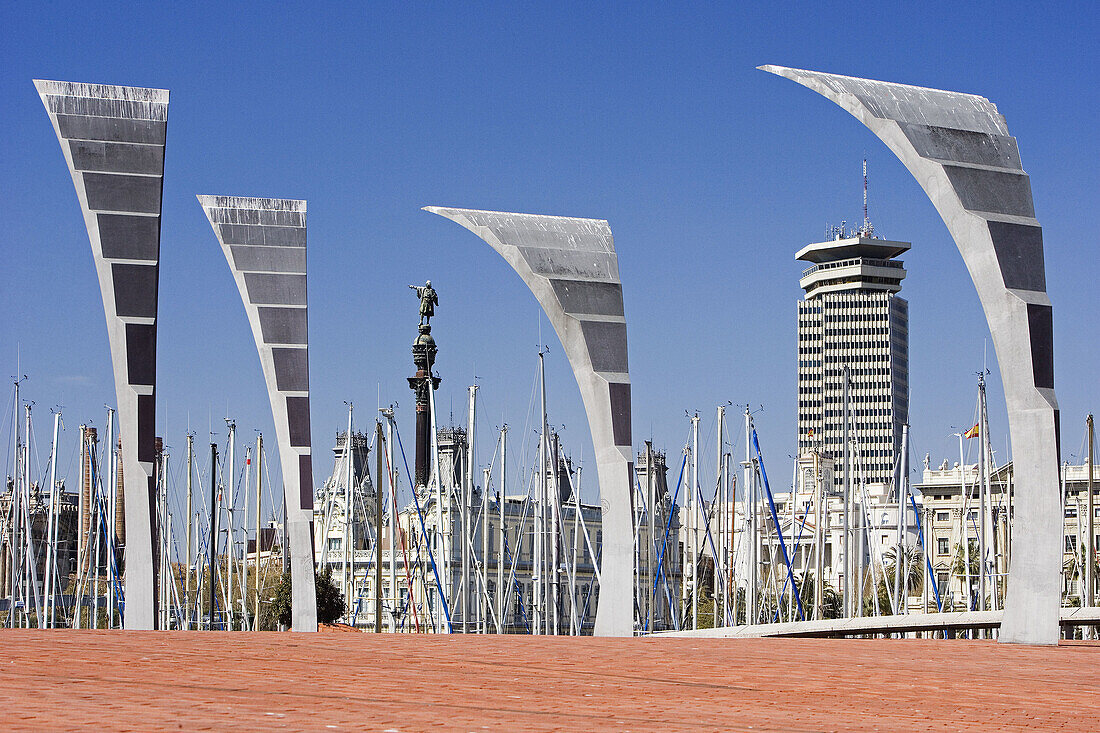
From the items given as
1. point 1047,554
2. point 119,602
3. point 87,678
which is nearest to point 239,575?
point 119,602

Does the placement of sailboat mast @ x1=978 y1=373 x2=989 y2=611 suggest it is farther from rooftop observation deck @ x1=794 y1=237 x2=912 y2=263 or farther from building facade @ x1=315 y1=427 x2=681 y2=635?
rooftop observation deck @ x1=794 y1=237 x2=912 y2=263

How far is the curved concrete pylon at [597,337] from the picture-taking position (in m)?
24.0

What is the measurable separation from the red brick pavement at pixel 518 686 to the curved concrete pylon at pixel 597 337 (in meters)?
5.93

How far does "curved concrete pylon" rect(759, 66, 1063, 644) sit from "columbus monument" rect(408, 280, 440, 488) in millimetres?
68775

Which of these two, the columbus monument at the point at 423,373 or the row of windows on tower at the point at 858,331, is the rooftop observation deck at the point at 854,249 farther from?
the columbus monument at the point at 423,373

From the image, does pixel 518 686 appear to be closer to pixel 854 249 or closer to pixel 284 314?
pixel 284 314

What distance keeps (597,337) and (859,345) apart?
171083 mm

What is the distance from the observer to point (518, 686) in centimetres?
1170

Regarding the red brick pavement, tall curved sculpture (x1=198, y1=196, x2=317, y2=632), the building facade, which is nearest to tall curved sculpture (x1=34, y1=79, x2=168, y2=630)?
tall curved sculpture (x1=198, y1=196, x2=317, y2=632)

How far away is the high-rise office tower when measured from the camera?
18700 centimetres

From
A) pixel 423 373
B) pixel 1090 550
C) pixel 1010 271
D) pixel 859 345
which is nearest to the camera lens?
pixel 1010 271

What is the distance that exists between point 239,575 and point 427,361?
25.9 m

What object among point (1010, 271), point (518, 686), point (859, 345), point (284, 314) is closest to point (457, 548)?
point (284, 314)

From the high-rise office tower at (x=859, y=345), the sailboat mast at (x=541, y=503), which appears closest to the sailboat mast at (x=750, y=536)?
the sailboat mast at (x=541, y=503)
